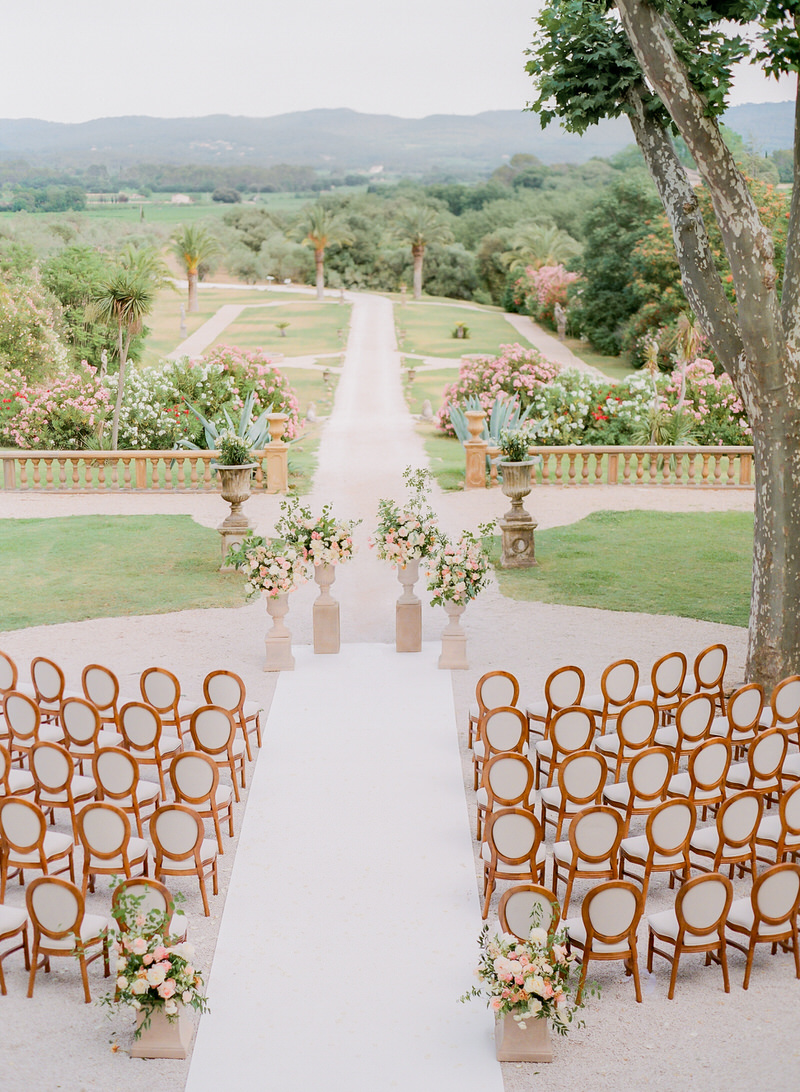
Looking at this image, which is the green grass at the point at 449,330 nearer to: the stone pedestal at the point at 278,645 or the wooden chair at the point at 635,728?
the stone pedestal at the point at 278,645

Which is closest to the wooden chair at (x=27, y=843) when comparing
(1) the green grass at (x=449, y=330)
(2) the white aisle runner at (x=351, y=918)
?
(2) the white aisle runner at (x=351, y=918)

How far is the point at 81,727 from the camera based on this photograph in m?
9.45

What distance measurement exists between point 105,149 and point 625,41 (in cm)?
18945

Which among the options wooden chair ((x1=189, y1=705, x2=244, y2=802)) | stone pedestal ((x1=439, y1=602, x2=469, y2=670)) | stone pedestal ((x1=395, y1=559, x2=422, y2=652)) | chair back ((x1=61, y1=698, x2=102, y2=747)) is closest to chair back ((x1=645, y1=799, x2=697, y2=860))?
wooden chair ((x1=189, y1=705, x2=244, y2=802))

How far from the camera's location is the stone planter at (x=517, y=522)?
16109mm

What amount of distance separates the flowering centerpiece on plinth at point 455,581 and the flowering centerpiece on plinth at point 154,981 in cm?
622

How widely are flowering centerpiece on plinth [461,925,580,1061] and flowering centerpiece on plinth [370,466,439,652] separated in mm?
6539

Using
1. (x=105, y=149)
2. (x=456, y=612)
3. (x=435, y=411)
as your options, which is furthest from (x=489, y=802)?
(x=105, y=149)

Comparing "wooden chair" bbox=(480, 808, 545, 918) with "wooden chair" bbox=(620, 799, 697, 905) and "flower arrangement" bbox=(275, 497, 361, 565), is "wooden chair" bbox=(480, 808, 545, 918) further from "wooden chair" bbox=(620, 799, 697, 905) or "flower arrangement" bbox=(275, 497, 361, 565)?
"flower arrangement" bbox=(275, 497, 361, 565)

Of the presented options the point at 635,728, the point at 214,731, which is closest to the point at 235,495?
the point at 214,731

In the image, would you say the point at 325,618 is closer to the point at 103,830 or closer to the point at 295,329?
the point at 103,830

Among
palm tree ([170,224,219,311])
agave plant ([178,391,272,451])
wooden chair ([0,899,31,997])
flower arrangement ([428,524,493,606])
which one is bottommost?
wooden chair ([0,899,31,997])

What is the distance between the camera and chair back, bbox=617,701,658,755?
912 cm

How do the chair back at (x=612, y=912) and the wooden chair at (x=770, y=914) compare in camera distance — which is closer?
the chair back at (x=612, y=912)
